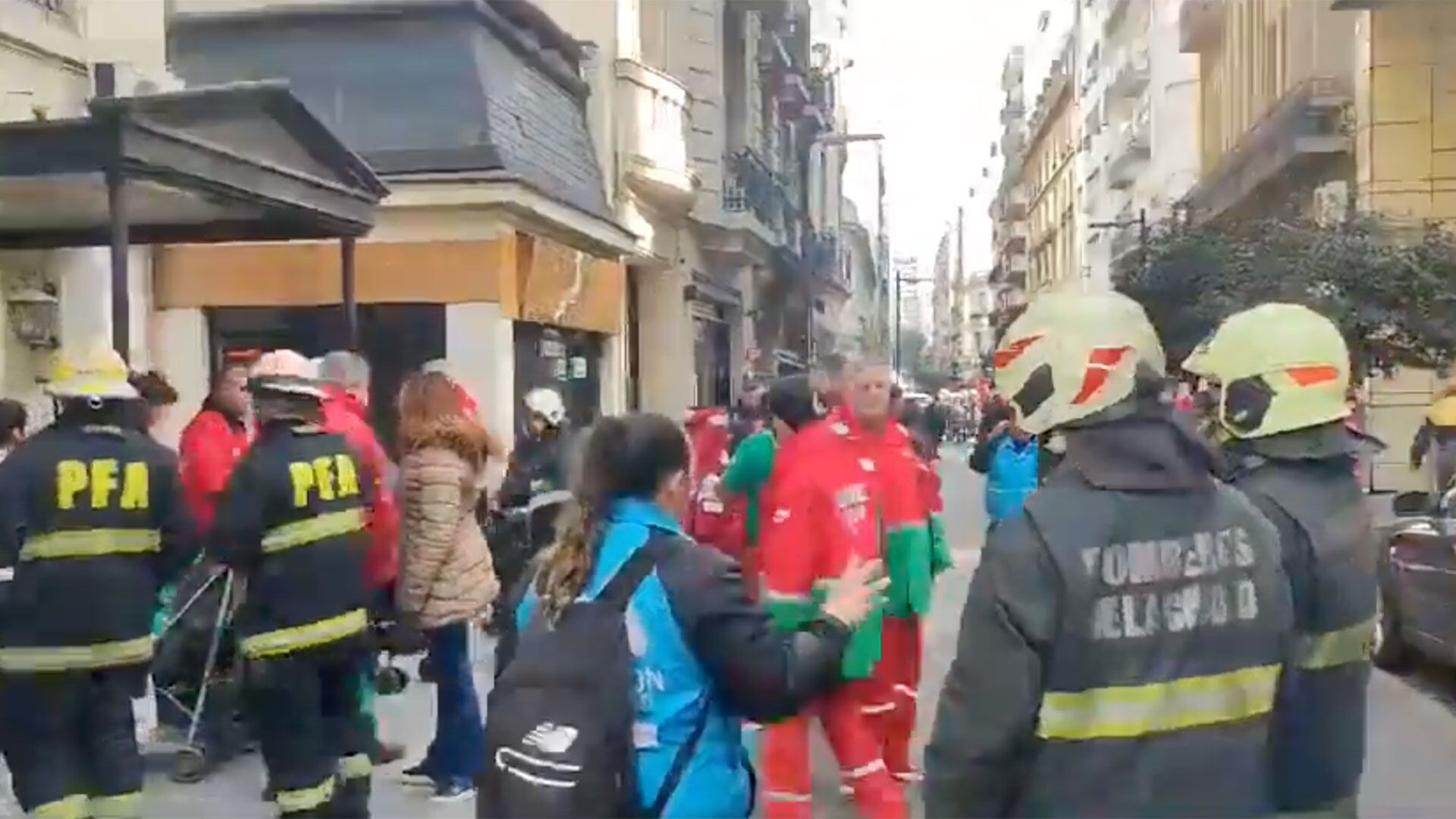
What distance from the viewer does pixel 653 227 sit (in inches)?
1027

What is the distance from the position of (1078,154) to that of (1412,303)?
211ft

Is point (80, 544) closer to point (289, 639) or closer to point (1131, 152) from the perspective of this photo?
point (289, 639)

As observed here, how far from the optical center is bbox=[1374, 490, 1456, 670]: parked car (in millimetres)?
10273

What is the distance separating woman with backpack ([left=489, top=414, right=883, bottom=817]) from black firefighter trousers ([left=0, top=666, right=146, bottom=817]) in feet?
8.65

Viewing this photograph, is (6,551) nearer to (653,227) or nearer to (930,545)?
(930,545)

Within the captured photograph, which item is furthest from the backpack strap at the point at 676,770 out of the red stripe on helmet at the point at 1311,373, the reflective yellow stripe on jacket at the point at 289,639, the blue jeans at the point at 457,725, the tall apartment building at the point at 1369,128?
the tall apartment building at the point at 1369,128

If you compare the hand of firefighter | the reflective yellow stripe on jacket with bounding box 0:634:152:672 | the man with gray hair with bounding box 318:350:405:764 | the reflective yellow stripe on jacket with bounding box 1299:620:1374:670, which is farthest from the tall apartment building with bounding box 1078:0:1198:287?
the hand of firefighter

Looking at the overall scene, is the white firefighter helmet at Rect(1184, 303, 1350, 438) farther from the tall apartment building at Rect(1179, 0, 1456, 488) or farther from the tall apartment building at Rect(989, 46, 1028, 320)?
the tall apartment building at Rect(989, 46, 1028, 320)

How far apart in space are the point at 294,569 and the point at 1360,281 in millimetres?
18553

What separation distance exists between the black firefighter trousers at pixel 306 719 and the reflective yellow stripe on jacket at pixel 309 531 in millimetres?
359

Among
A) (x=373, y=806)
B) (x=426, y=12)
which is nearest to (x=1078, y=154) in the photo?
(x=426, y=12)

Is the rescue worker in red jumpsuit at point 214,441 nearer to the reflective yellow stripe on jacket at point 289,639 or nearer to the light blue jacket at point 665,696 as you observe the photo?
the reflective yellow stripe on jacket at point 289,639

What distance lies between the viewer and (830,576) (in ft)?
20.7

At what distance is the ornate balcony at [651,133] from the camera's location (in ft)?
75.0
